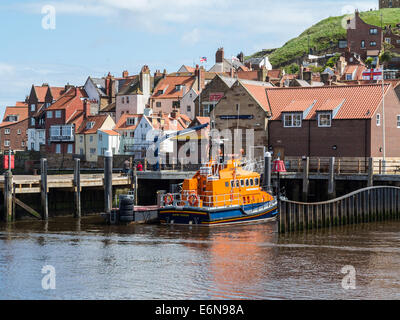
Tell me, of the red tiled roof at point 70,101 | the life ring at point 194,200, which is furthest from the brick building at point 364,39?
the life ring at point 194,200

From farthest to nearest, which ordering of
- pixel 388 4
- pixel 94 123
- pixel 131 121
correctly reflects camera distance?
pixel 388 4 → pixel 94 123 → pixel 131 121

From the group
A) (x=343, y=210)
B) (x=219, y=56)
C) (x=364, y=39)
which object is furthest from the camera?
(x=364, y=39)

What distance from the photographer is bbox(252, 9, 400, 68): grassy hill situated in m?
153

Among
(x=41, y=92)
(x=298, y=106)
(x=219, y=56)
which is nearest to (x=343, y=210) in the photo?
(x=298, y=106)

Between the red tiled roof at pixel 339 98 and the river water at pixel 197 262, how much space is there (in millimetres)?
14686

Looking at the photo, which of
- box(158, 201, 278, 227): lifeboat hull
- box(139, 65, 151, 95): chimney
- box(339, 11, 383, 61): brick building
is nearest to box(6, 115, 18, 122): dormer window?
box(139, 65, 151, 95): chimney

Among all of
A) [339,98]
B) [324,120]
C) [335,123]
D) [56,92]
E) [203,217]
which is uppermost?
[56,92]

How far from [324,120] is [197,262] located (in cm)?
2699

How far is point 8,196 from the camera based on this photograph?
38688 millimetres

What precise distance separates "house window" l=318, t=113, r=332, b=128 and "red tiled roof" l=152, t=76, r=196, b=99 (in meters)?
41.1

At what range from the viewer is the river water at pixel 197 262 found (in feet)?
74.0

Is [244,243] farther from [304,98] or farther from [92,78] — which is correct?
[92,78]

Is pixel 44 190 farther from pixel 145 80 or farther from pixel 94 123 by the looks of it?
pixel 145 80

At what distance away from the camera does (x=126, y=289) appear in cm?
2292
